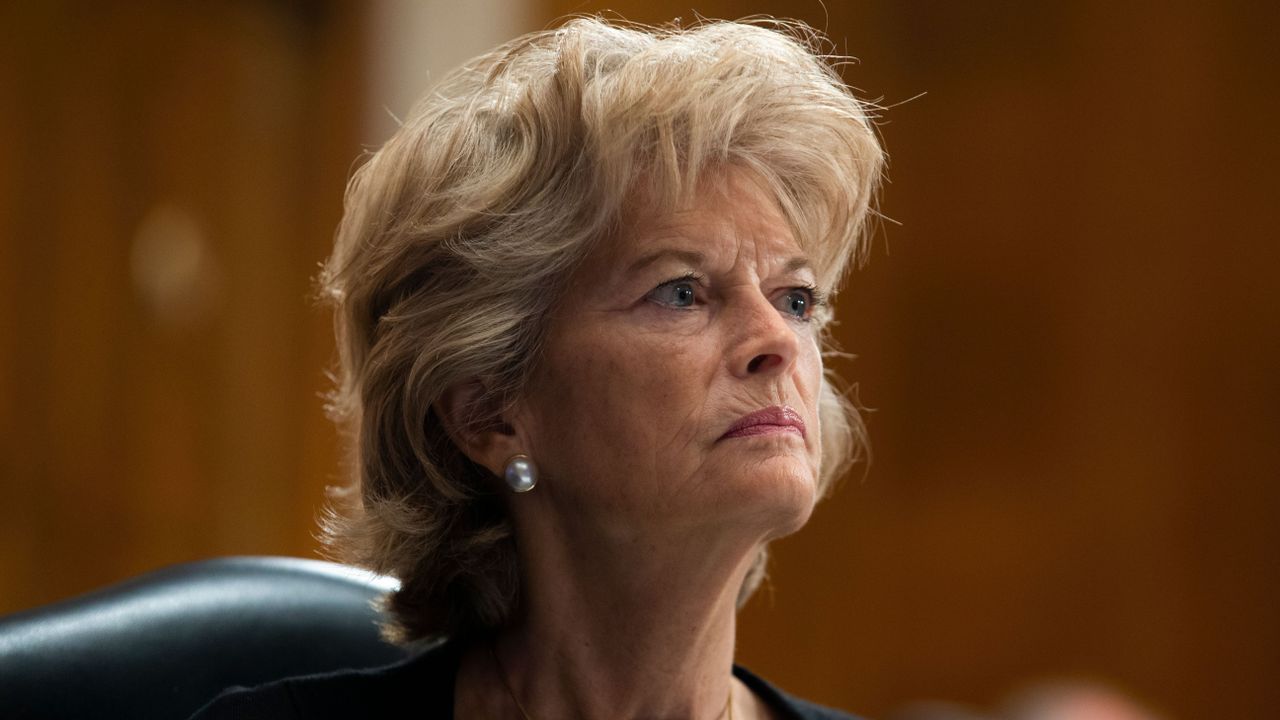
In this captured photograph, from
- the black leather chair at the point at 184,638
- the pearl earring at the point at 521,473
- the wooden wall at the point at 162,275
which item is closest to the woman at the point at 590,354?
the pearl earring at the point at 521,473

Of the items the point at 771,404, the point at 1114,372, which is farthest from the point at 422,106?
the point at 1114,372

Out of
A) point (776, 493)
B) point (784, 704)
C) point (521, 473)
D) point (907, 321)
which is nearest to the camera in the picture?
point (776, 493)

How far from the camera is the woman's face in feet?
4.94

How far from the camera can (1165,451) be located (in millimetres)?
3832

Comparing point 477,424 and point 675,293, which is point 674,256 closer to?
point 675,293

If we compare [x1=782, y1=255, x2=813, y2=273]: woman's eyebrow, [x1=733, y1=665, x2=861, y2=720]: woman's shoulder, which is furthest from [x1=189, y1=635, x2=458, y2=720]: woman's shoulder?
[x1=782, y1=255, x2=813, y2=273]: woman's eyebrow

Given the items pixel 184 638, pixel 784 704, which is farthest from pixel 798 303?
pixel 184 638

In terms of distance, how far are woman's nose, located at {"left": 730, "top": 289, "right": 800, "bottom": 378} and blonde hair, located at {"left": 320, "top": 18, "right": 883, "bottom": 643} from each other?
148 millimetres

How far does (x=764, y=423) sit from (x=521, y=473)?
293mm

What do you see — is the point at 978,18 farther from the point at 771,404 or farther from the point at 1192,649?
the point at 771,404

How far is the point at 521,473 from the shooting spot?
62.9 inches

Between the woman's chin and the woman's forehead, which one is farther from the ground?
the woman's forehead

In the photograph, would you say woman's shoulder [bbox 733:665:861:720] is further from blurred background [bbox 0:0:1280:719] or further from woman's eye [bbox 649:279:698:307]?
blurred background [bbox 0:0:1280:719]

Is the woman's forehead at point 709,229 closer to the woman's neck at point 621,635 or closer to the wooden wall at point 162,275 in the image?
the woman's neck at point 621,635
